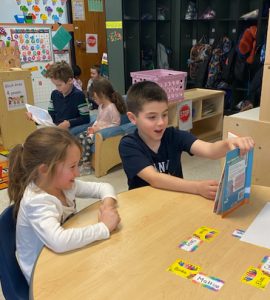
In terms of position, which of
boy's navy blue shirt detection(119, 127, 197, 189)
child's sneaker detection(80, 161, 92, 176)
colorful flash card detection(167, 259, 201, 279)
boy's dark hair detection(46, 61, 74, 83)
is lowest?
child's sneaker detection(80, 161, 92, 176)

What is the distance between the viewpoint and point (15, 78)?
383 centimetres

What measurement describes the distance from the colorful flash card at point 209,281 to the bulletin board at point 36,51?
478cm

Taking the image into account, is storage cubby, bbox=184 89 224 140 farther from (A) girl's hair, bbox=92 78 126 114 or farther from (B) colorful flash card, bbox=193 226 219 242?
(B) colorful flash card, bbox=193 226 219 242

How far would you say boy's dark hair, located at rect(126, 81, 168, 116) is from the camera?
62.9 inches

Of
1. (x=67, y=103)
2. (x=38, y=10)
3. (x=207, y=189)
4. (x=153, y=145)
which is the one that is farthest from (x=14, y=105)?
(x=207, y=189)

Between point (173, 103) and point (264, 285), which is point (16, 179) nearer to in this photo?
point (264, 285)

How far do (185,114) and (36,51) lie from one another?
9.29ft

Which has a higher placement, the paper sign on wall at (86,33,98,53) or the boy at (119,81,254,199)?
the paper sign on wall at (86,33,98,53)

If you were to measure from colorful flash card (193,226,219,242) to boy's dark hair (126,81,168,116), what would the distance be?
2.22 ft

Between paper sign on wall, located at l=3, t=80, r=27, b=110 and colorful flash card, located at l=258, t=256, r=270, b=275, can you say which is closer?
colorful flash card, located at l=258, t=256, r=270, b=275

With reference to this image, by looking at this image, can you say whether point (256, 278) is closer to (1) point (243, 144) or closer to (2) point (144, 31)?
(1) point (243, 144)

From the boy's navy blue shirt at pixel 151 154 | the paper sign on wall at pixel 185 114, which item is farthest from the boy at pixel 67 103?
the boy's navy blue shirt at pixel 151 154

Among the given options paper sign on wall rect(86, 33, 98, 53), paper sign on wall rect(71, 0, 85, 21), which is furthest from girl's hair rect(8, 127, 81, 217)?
paper sign on wall rect(86, 33, 98, 53)

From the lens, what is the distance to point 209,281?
2.88ft
